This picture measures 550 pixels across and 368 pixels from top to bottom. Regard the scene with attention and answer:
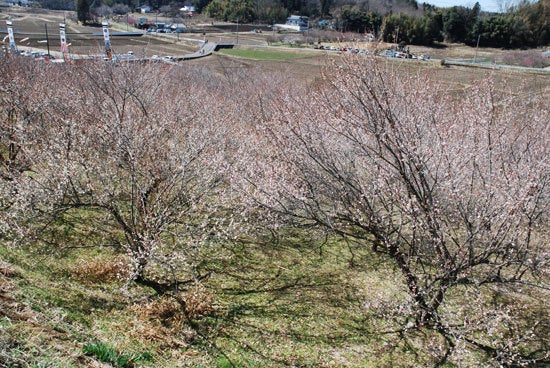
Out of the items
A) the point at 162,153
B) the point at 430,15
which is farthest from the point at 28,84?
the point at 430,15

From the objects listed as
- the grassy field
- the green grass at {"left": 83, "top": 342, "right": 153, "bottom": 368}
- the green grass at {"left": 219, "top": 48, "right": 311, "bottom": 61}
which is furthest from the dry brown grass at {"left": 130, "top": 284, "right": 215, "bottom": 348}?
the green grass at {"left": 219, "top": 48, "right": 311, "bottom": 61}

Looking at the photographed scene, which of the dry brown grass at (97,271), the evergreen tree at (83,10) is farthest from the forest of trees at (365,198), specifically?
the evergreen tree at (83,10)

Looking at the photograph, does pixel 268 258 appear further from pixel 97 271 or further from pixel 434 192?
pixel 434 192

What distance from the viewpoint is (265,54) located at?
4731 cm

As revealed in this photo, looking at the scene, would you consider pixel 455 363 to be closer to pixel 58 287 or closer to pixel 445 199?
pixel 445 199

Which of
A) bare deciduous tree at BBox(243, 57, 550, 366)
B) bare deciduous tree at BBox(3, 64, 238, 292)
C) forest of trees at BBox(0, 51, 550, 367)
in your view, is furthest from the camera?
bare deciduous tree at BBox(3, 64, 238, 292)

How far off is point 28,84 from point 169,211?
9099mm

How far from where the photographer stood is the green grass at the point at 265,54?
44.5 metres

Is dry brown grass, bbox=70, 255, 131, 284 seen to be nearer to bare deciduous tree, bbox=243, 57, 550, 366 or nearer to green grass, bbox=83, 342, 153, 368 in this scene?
green grass, bbox=83, 342, 153, 368

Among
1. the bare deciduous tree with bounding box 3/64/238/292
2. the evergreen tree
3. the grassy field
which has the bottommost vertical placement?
the grassy field

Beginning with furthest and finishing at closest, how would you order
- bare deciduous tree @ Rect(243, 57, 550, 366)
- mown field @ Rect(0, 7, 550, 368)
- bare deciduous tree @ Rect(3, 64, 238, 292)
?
bare deciduous tree @ Rect(3, 64, 238, 292)
bare deciduous tree @ Rect(243, 57, 550, 366)
mown field @ Rect(0, 7, 550, 368)

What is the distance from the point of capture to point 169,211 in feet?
25.9

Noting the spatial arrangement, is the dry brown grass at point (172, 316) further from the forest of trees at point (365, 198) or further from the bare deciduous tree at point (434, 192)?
the bare deciduous tree at point (434, 192)

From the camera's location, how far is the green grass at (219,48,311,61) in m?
44.5
